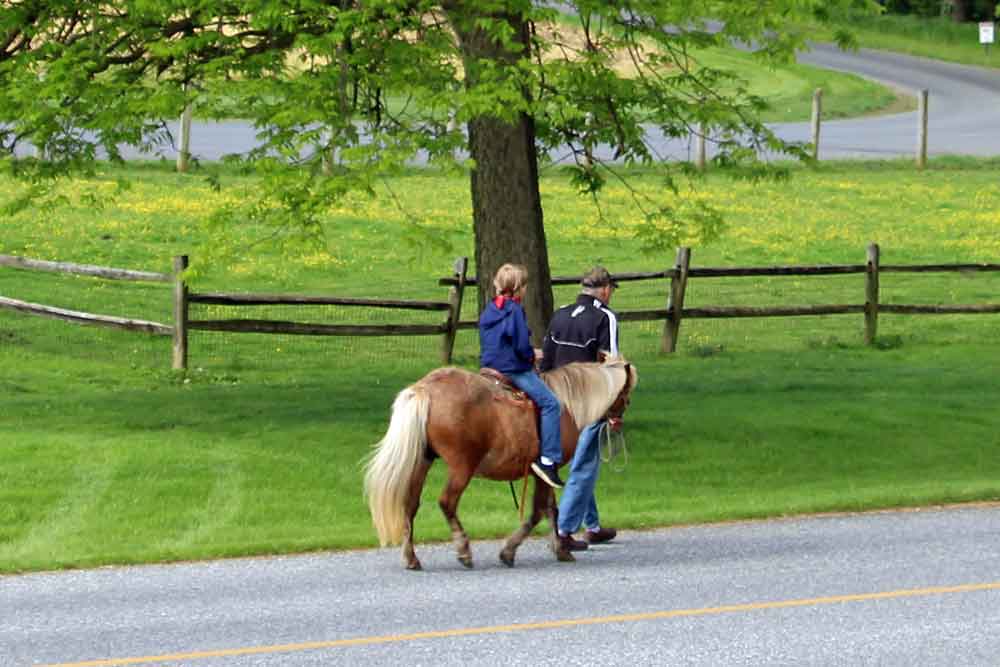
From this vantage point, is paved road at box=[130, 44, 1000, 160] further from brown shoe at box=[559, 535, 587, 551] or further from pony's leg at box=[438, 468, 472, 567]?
pony's leg at box=[438, 468, 472, 567]

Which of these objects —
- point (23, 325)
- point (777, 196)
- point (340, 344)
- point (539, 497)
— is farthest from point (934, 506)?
point (777, 196)

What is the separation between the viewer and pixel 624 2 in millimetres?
15531

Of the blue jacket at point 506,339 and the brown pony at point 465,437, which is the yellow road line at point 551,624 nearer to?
the brown pony at point 465,437

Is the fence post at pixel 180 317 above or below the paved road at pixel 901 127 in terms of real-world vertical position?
below

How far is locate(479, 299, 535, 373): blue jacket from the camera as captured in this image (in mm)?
12070

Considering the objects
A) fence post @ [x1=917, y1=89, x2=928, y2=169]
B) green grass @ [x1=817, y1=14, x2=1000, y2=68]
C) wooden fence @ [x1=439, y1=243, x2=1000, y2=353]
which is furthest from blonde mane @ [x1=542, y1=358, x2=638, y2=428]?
green grass @ [x1=817, y1=14, x2=1000, y2=68]

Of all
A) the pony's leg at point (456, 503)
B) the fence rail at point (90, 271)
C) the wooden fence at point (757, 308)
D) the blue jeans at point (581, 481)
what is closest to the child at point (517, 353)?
the blue jeans at point (581, 481)

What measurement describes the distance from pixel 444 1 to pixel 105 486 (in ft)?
16.7

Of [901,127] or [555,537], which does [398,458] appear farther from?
[901,127]

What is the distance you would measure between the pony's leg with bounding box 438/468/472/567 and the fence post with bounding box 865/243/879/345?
46.2 ft

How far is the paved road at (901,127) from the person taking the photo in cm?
4428

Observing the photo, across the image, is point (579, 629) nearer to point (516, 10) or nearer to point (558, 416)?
point (558, 416)

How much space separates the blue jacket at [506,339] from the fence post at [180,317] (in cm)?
944

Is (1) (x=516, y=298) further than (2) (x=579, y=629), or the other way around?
(1) (x=516, y=298)
